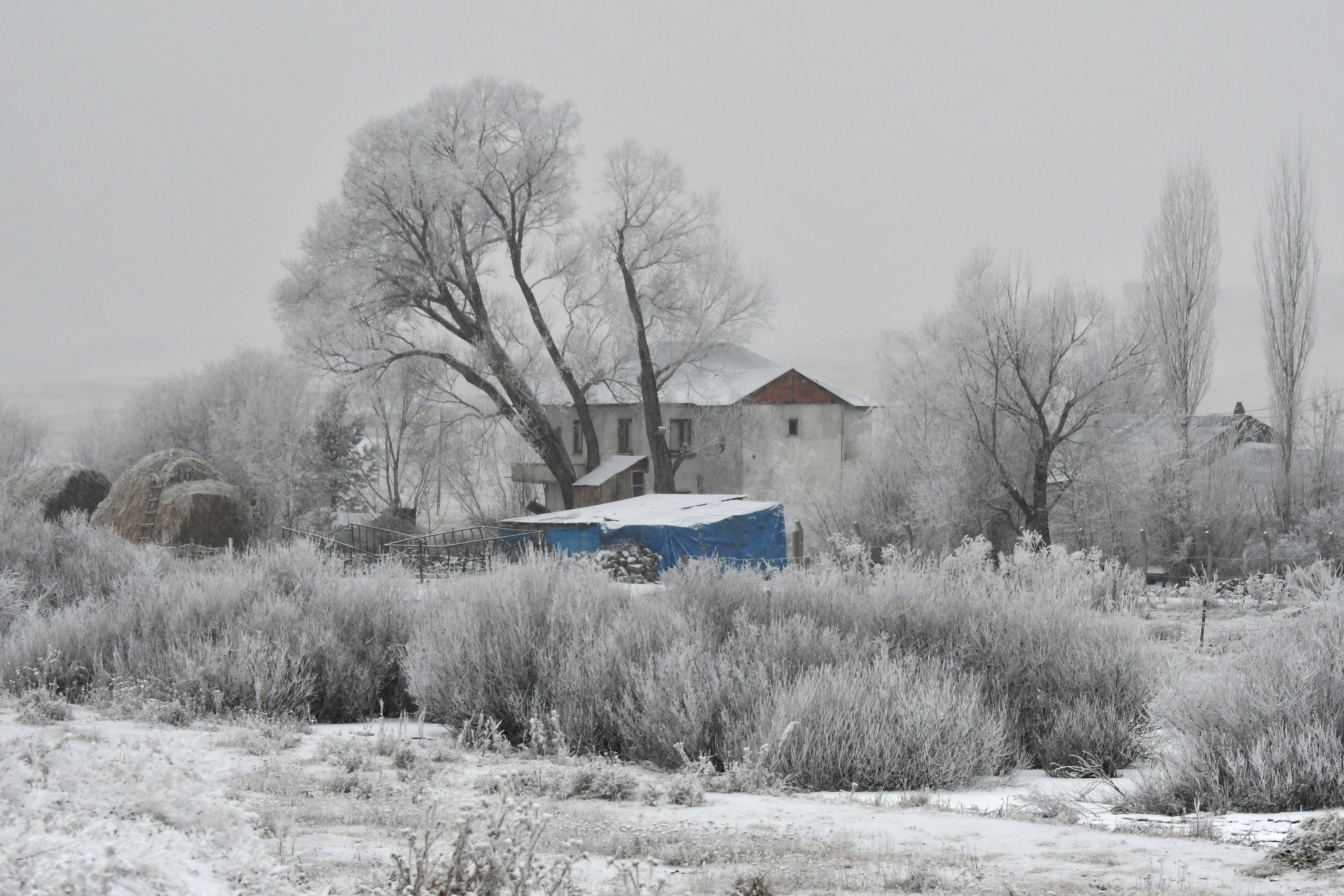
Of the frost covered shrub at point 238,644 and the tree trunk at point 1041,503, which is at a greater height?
the tree trunk at point 1041,503

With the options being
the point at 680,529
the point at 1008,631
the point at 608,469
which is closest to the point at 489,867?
the point at 1008,631

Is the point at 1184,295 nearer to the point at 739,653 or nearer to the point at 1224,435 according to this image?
the point at 1224,435

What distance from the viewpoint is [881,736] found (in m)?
7.54

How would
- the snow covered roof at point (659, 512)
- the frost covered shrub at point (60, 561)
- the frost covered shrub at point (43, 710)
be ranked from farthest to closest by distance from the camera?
the snow covered roof at point (659, 512) < the frost covered shrub at point (60, 561) < the frost covered shrub at point (43, 710)

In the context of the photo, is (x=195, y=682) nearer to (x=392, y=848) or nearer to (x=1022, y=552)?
(x=392, y=848)

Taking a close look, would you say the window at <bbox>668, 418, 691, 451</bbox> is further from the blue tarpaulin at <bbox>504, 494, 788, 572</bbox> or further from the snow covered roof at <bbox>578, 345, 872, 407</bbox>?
the blue tarpaulin at <bbox>504, 494, 788, 572</bbox>

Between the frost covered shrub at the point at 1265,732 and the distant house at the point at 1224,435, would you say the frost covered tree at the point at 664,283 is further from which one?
the frost covered shrub at the point at 1265,732

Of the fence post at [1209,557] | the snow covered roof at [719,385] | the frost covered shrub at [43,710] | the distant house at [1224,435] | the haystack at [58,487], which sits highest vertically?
the snow covered roof at [719,385]

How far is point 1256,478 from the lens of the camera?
3719cm

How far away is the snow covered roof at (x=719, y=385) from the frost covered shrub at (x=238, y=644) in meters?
33.1

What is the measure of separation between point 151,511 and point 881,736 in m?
24.5

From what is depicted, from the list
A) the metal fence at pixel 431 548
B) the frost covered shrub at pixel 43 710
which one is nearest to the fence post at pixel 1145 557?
the metal fence at pixel 431 548

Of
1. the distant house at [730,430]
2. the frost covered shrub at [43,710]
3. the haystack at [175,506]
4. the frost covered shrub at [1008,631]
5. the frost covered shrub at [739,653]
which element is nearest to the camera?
the frost covered shrub at [43,710]

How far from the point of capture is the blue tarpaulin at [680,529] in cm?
2598
